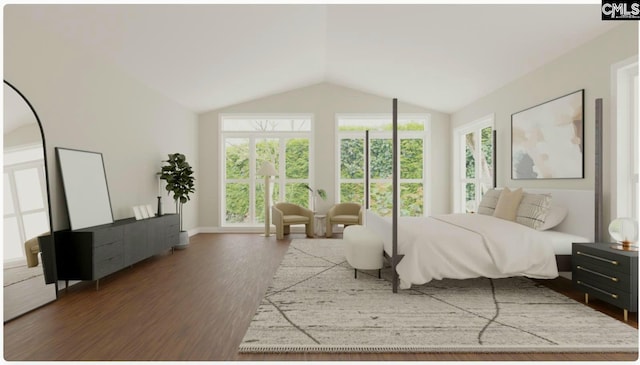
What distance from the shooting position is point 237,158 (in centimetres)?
833

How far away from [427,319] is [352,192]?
542 centimetres

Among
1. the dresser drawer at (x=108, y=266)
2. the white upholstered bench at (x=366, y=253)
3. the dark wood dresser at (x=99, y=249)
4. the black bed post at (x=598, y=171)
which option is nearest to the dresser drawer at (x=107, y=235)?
Result: the dark wood dresser at (x=99, y=249)

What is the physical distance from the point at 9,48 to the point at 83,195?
1.55m

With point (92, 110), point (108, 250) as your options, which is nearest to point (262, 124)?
point (92, 110)

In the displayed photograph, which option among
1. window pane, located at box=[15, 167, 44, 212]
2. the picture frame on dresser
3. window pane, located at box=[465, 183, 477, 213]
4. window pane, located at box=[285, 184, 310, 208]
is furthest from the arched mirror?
window pane, located at box=[465, 183, 477, 213]

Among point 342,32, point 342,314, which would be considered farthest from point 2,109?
point 342,32

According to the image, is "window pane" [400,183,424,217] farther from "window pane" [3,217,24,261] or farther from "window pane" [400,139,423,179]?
"window pane" [3,217,24,261]

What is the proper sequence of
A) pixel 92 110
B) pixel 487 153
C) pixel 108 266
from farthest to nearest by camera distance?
pixel 487 153, pixel 92 110, pixel 108 266

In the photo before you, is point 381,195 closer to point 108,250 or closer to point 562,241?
point 562,241

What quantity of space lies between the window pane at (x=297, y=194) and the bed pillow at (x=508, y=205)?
4305 mm

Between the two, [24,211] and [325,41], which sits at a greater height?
[325,41]

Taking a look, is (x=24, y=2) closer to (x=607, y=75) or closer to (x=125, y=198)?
(x=125, y=198)

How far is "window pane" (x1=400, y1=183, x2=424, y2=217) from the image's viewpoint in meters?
8.32

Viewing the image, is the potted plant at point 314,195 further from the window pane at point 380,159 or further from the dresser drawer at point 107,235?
the dresser drawer at point 107,235
